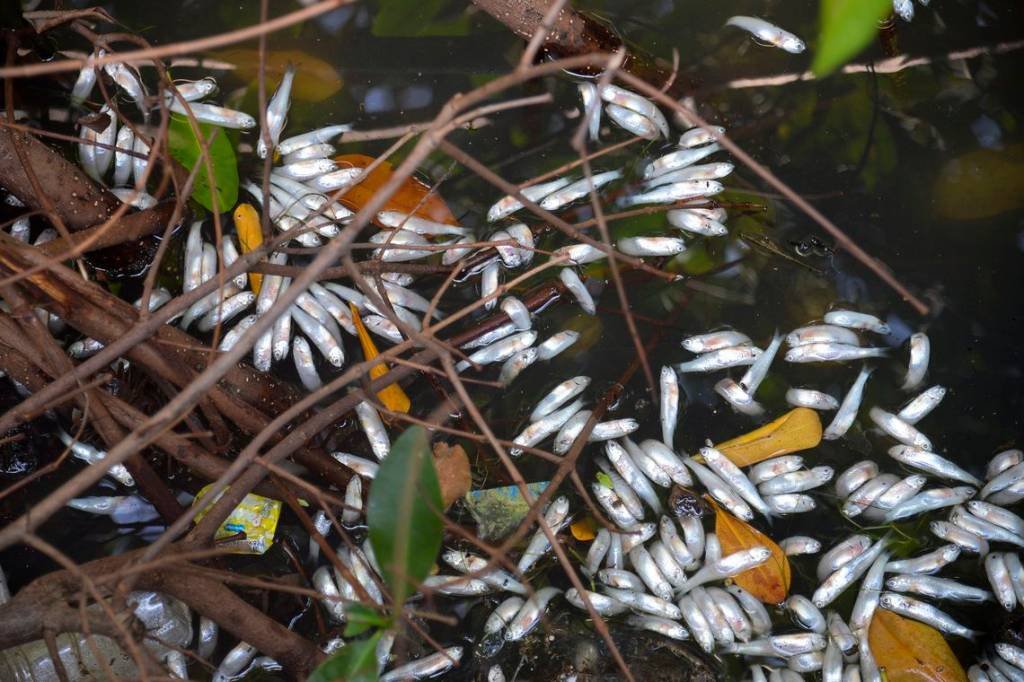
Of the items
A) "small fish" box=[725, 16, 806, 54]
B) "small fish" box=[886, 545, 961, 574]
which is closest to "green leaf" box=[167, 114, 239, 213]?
"small fish" box=[725, 16, 806, 54]

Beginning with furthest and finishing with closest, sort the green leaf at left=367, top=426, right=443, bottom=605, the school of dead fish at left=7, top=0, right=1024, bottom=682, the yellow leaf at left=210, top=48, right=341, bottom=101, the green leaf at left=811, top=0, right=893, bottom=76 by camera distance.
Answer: the yellow leaf at left=210, top=48, right=341, bottom=101, the school of dead fish at left=7, top=0, right=1024, bottom=682, the green leaf at left=367, top=426, right=443, bottom=605, the green leaf at left=811, top=0, right=893, bottom=76

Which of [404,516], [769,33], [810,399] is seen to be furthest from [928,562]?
[404,516]

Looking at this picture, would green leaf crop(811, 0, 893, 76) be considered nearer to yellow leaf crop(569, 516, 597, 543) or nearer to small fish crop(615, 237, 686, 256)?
small fish crop(615, 237, 686, 256)

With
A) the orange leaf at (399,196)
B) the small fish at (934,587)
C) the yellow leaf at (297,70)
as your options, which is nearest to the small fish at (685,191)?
the orange leaf at (399,196)

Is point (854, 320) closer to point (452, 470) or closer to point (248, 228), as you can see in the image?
point (452, 470)

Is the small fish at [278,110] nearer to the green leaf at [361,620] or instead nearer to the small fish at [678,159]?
the small fish at [678,159]

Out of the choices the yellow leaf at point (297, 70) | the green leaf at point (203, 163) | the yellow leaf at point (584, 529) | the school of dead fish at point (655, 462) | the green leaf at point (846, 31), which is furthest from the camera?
the yellow leaf at point (297, 70)
